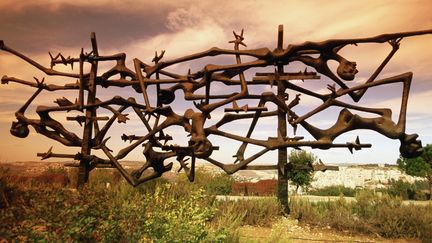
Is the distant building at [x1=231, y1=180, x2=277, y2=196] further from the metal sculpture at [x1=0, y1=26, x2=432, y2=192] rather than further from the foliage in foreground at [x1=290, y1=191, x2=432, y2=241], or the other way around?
the metal sculpture at [x1=0, y1=26, x2=432, y2=192]

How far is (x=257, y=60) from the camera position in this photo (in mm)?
4684

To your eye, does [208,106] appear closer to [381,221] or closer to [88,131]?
[88,131]

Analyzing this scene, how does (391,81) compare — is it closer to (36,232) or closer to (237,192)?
(36,232)

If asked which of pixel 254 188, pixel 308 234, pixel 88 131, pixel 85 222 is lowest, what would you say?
pixel 254 188

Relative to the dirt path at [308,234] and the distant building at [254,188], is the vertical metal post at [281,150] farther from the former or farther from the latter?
the distant building at [254,188]

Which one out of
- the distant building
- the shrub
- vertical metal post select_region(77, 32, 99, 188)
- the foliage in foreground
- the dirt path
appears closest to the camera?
the shrub

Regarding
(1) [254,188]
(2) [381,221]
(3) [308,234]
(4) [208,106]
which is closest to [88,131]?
(4) [208,106]

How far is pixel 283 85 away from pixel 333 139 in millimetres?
1257

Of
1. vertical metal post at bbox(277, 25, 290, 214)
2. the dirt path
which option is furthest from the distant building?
vertical metal post at bbox(277, 25, 290, 214)

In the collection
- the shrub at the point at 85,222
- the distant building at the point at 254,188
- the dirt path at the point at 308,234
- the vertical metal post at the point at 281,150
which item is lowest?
the distant building at the point at 254,188

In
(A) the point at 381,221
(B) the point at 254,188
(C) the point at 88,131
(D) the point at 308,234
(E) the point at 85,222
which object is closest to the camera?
(E) the point at 85,222

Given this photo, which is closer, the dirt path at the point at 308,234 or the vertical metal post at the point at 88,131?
the vertical metal post at the point at 88,131

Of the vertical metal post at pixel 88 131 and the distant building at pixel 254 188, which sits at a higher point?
the vertical metal post at pixel 88 131

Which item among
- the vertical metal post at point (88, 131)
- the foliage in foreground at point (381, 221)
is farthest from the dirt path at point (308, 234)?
the vertical metal post at point (88, 131)
